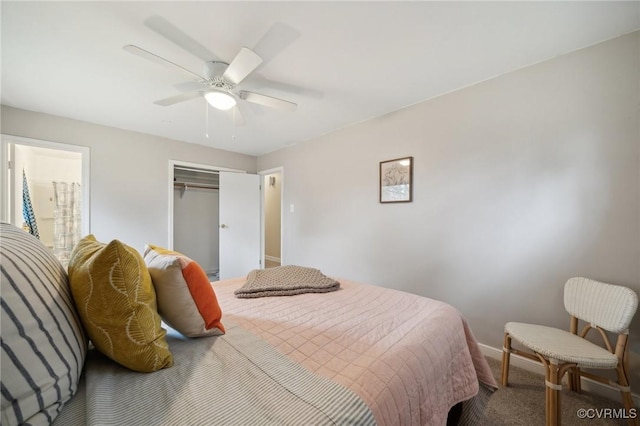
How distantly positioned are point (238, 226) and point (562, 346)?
3978mm

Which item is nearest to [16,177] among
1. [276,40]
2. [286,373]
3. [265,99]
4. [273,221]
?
[265,99]

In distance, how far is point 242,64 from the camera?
148 centimetres

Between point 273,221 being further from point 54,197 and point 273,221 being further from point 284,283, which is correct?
point 284,283

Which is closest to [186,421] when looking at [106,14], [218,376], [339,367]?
[218,376]

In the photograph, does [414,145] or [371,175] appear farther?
[371,175]

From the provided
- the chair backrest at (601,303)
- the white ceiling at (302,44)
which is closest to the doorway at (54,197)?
the white ceiling at (302,44)

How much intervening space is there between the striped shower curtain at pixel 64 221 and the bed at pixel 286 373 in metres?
4.15

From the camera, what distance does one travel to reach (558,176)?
171cm

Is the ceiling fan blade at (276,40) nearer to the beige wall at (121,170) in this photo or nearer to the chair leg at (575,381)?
the beige wall at (121,170)

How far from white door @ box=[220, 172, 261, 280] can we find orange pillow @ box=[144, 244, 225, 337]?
127 inches

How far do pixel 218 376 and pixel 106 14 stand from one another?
1.97 meters

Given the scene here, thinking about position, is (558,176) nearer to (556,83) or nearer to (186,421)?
(556,83)

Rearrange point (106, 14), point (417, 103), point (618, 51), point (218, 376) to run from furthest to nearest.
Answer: point (417, 103)
point (618, 51)
point (106, 14)
point (218, 376)

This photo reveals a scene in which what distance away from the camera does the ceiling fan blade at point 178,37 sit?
1417 mm
